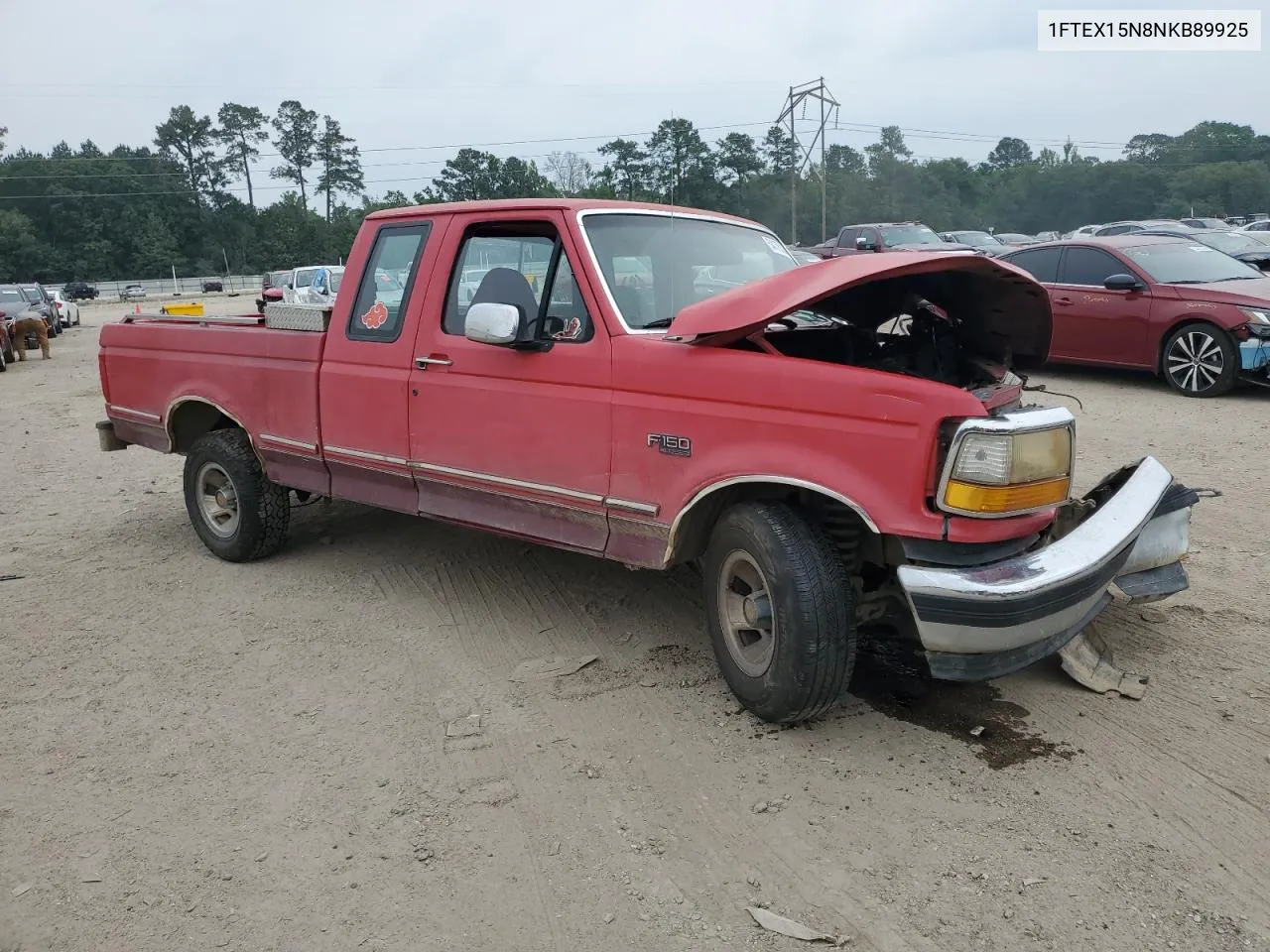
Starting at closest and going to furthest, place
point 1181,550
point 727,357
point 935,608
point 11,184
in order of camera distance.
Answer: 1. point 935,608
2. point 727,357
3. point 1181,550
4. point 11,184

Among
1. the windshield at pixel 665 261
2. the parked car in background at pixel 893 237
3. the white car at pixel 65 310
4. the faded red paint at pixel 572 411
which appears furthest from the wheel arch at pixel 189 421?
the white car at pixel 65 310

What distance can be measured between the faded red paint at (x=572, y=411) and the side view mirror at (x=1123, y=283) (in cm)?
702

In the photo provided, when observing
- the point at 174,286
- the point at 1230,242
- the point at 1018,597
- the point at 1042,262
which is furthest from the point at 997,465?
the point at 174,286

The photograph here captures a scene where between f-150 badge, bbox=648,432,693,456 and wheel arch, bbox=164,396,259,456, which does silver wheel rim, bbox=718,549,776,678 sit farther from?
wheel arch, bbox=164,396,259,456

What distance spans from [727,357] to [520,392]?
3.48ft

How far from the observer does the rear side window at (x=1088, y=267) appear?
34.4 ft

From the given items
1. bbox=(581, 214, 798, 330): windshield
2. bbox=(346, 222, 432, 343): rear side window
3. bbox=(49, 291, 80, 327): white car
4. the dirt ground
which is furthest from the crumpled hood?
bbox=(49, 291, 80, 327): white car

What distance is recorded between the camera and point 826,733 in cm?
361

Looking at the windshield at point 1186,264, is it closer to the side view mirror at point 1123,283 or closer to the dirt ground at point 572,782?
the side view mirror at point 1123,283

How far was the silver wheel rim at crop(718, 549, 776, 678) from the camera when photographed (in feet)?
11.8

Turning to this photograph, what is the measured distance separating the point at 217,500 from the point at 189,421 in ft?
1.90

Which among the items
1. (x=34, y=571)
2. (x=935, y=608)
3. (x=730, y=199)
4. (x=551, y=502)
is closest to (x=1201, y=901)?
(x=935, y=608)

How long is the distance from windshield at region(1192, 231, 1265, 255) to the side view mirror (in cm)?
907

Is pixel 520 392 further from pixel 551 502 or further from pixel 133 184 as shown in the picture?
pixel 133 184
